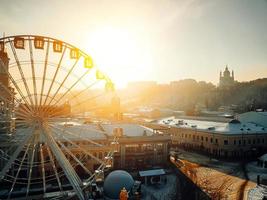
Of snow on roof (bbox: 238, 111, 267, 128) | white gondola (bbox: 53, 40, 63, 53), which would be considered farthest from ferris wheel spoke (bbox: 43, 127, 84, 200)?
snow on roof (bbox: 238, 111, 267, 128)

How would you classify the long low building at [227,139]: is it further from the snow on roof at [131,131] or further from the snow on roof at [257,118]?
the snow on roof at [131,131]

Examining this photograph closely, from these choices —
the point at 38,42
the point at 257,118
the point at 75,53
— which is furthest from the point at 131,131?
A: the point at 257,118

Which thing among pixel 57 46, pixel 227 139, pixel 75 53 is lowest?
pixel 227 139

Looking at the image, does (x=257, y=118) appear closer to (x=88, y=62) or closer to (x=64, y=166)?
(x=88, y=62)

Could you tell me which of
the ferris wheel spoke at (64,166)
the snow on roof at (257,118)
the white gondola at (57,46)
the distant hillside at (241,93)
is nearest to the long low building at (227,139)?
the snow on roof at (257,118)

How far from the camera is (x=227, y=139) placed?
57312 millimetres

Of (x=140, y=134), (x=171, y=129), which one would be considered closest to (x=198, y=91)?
(x=171, y=129)

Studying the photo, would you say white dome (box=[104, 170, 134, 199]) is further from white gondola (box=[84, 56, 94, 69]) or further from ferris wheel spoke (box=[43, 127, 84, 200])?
white gondola (box=[84, 56, 94, 69])

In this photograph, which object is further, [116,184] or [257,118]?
[257,118]

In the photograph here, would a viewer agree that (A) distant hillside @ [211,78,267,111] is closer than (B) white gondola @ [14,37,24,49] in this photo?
No

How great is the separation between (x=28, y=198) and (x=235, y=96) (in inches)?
5680

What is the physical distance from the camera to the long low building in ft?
188

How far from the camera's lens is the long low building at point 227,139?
57.3 m

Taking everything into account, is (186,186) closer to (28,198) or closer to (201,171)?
(201,171)
